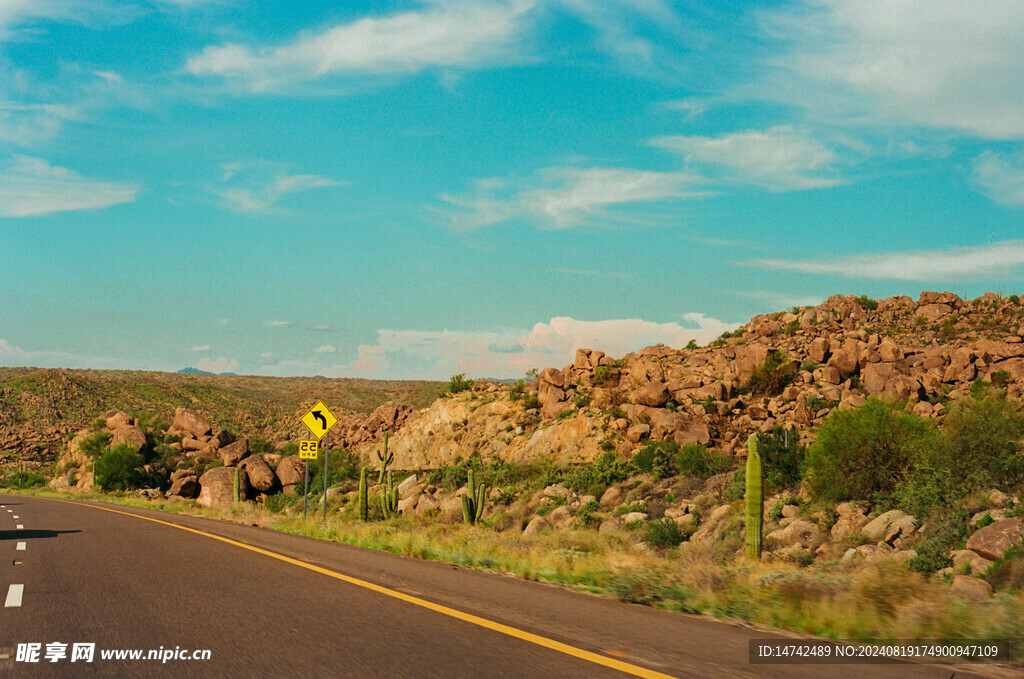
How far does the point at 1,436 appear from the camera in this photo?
87.6 m

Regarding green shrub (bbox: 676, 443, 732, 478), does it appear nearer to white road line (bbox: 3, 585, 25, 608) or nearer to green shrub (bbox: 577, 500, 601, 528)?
green shrub (bbox: 577, 500, 601, 528)

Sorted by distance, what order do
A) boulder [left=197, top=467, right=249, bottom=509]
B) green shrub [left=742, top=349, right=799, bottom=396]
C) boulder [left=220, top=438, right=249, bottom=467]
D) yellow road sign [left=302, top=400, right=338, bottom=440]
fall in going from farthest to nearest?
boulder [left=220, top=438, right=249, bottom=467] → boulder [left=197, top=467, right=249, bottom=509] → green shrub [left=742, top=349, right=799, bottom=396] → yellow road sign [left=302, top=400, right=338, bottom=440]

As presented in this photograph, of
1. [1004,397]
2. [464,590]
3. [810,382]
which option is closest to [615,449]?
[810,382]

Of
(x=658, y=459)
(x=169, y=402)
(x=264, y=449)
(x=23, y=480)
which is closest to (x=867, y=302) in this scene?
(x=658, y=459)

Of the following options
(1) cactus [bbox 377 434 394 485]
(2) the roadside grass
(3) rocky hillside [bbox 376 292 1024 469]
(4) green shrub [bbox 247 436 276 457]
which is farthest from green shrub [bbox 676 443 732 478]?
(4) green shrub [bbox 247 436 276 457]

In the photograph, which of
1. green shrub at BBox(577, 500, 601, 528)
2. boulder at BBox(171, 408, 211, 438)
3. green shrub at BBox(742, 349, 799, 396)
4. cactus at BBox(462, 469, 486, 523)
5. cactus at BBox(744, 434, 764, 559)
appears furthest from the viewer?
boulder at BBox(171, 408, 211, 438)

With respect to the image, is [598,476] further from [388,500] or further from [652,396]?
[388,500]

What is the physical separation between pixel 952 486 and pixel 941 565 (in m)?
5.05

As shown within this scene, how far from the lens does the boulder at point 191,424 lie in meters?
67.0

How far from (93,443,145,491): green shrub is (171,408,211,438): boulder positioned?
19.5ft

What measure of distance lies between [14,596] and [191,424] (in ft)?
202

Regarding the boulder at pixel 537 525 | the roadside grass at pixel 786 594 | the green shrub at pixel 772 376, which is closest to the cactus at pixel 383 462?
the boulder at pixel 537 525

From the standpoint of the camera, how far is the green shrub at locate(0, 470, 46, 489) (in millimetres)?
71550

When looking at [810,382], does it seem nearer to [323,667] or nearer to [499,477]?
[499,477]
